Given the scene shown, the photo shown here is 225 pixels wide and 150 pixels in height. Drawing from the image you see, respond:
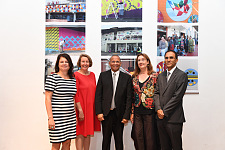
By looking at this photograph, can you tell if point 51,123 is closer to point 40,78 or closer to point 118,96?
point 118,96

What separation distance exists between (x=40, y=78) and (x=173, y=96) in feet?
7.96

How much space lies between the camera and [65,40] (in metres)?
3.50

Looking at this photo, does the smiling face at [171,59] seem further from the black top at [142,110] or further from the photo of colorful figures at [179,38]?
the photo of colorful figures at [179,38]

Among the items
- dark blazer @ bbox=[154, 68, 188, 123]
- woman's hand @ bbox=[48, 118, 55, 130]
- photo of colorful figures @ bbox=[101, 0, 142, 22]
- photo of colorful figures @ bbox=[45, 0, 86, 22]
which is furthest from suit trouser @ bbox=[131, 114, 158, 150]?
photo of colorful figures @ bbox=[45, 0, 86, 22]

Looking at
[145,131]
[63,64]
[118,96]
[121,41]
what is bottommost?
[145,131]

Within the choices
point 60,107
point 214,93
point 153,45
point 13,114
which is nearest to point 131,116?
point 60,107

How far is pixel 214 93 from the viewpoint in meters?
3.49

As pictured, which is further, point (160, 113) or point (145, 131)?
point (145, 131)

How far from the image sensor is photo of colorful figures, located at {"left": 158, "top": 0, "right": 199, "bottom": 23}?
3.47 metres

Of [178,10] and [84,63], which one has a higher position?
[178,10]

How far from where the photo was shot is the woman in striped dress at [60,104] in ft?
7.70

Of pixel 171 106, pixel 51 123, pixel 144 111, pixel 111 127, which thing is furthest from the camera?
pixel 111 127

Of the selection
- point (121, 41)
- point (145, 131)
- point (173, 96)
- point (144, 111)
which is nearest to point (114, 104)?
point (144, 111)

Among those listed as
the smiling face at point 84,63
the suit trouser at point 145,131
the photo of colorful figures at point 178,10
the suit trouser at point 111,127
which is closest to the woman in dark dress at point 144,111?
the suit trouser at point 145,131
